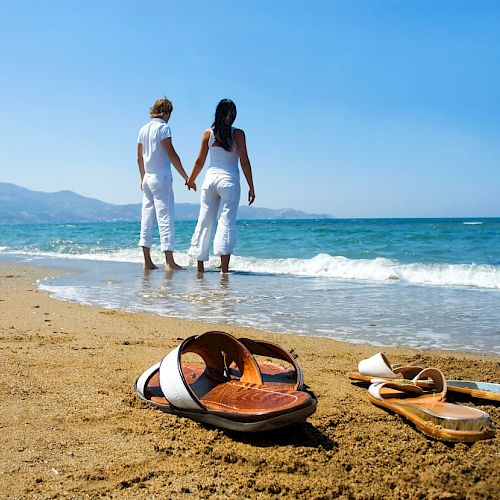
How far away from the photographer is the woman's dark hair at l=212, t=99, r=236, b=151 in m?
7.45

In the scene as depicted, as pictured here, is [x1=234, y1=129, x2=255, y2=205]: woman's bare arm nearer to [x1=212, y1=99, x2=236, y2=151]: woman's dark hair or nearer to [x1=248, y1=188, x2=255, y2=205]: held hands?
[x1=248, y1=188, x2=255, y2=205]: held hands

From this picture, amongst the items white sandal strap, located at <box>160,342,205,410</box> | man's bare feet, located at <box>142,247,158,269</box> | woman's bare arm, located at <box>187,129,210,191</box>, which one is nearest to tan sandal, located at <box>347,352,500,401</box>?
white sandal strap, located at <box>160,342,205,410</box>

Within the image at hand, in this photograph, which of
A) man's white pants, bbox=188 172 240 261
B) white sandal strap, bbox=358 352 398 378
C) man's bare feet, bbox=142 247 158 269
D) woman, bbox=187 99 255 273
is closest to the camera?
white sandal strap, bbox=358 352 398 378

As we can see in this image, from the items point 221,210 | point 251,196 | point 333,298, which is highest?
point 251,196

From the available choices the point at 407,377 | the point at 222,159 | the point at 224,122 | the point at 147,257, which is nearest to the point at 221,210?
the point at 222,159

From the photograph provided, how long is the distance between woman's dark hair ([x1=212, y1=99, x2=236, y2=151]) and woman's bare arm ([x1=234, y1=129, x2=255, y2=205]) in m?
0.10

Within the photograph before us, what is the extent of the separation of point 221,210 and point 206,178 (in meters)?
0.50

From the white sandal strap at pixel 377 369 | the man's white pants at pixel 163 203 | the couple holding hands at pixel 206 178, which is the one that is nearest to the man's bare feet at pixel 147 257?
the couple holding hands at pixel 206 178

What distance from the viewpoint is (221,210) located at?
26.5 feet

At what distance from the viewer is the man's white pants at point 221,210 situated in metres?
7.87

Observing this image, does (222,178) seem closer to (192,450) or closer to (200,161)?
(200,161)

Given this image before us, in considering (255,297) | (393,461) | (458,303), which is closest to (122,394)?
(393,461)

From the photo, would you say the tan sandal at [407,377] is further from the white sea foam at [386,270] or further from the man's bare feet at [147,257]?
the man's bare feet at [147,257]

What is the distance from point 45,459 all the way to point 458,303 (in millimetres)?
5016
